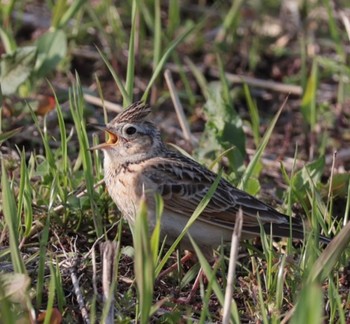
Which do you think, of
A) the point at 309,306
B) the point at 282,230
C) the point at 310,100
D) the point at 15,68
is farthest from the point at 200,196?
the point at 309,306

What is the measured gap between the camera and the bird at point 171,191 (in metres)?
5.57

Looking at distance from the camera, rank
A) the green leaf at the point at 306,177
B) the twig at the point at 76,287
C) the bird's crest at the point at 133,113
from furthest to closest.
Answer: the green leaf at the point at 306,177, the bird's crest at the point at 133,113, the twig at the point at 76,287

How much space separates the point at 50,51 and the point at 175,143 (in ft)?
4.10

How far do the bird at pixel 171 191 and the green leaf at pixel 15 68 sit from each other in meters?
1.16

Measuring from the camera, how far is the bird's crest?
5.83 meters

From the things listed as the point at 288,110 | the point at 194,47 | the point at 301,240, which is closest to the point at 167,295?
the point at 301,240

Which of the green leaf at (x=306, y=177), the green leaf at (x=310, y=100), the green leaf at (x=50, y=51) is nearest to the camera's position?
the green leaf at (x=306, y=177)

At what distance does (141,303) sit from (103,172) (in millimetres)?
2019

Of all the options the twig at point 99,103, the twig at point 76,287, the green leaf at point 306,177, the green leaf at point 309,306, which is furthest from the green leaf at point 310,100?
the green leaf at point 309,306

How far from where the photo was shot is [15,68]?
22.5 feet

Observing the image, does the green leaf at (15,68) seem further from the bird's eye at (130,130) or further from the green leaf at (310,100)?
the green leaf at (310,100)

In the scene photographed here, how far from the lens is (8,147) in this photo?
6656 mm

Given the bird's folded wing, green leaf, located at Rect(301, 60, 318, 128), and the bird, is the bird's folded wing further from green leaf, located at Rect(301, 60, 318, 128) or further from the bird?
green leaf, located at Rect(301, 60, 318, 128)

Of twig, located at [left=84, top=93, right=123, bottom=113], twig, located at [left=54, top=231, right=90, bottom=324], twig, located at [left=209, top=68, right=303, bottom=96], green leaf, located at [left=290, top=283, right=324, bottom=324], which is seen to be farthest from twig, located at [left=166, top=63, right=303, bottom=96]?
green leaf, located at [left=290, top=283, right=324, bottom=324]
